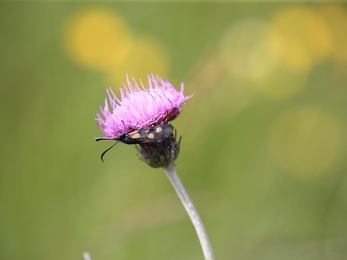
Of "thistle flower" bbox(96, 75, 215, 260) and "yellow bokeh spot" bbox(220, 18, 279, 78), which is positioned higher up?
"yellow bokeh spot" bbox(220, 18, 279, 78)

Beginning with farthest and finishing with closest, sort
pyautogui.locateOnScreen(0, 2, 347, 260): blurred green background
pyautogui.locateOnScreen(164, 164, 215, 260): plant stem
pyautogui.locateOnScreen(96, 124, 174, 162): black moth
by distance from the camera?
pyautogui.locateOnScreen(0, 2, 347, 260): blurred green background, pyautogui.locateOnScreen(96, 124, 174, 162): black moth, pyautogui.locateOnScreen(164, 164, 215, 260): plant stem

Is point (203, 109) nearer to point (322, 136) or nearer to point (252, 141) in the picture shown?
point (252, 141)

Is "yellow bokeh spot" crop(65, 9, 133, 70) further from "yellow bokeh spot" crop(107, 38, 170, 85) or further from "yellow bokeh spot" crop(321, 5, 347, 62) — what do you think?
"yellow bokeh spot" crop(321, 5, 347, 62)

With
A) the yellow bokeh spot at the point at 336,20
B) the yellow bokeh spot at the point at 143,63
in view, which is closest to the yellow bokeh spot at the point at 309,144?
the yellow bokeh spot at the point at 336,20

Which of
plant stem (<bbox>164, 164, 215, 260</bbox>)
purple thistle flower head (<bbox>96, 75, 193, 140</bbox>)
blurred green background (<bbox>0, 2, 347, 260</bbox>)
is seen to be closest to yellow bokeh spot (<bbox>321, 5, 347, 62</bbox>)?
blurred green background (<bbox>0, 2, 347, 260</bbox>)

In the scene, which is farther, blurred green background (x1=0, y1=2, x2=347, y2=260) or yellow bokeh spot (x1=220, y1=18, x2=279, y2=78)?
yellow bokeh spot (x1=220, y1=18, x2=279, y2=78)

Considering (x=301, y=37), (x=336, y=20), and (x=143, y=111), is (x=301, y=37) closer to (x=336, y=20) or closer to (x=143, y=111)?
(x=336, y=20)
